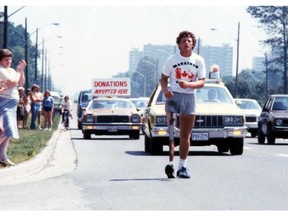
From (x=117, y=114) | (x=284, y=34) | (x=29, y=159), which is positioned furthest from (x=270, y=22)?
(x=29, y=159)

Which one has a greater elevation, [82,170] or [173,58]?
[173,58]

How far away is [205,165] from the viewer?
658 inches

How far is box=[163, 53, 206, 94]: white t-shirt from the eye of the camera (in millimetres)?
13281

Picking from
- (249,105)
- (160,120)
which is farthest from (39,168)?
(249,105)

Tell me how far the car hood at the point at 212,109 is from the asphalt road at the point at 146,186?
1.78 m

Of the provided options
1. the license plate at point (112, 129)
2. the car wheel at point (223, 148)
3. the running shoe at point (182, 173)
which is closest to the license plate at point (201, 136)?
the car wheel at point (223, 148)

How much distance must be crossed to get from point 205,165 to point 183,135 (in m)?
3.31

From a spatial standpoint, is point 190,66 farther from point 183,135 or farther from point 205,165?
point 205,165

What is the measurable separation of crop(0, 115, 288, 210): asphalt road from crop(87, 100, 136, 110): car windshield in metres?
13.8

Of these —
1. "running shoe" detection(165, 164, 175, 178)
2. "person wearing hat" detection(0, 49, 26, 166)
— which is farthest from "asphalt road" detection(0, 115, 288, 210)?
"person wearing hat" detection(0, 49, 26, 166)

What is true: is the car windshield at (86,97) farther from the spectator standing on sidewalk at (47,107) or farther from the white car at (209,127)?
the white car at (209,127)

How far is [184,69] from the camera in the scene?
1328 cm

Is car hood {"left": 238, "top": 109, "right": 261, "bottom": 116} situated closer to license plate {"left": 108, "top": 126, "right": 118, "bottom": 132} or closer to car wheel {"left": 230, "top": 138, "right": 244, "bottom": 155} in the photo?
license plate {"left": 108, "top": 126, "right": 118, "bottom": 132}

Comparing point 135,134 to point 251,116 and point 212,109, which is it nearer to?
point 251,116
